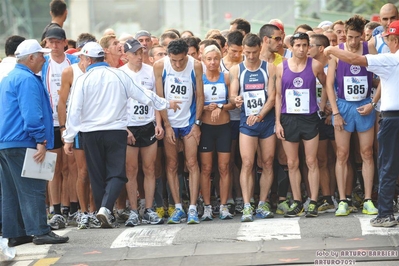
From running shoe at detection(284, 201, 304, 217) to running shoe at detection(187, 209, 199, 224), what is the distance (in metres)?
1.18

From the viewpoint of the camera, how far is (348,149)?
1302cm

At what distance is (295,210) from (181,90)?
2.18m

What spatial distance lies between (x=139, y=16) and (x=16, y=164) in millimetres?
52045

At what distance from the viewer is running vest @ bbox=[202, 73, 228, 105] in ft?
43.3

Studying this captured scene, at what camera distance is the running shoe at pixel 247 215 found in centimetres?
1248

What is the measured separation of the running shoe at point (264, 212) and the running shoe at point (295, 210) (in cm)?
22

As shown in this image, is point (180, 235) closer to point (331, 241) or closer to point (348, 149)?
point (331, 241)

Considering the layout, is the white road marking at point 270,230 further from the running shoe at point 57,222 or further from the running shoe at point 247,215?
the running shoe at point 57,222

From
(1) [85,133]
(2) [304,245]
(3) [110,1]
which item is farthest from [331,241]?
(3) [110,1]

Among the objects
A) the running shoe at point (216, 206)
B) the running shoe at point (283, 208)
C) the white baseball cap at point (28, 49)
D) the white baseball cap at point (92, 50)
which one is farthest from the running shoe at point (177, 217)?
the white baseball cap at point (28, 49)

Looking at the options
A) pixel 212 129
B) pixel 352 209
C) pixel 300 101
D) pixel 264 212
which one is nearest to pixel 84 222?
pixel 212 129

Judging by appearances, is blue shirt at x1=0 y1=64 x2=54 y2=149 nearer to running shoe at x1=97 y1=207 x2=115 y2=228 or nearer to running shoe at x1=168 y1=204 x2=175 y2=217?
running shoe at x1=97 y1=207 x2=115 y2=228

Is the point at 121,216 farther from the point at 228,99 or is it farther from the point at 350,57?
the point at 350,57

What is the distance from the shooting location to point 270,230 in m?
11.6
